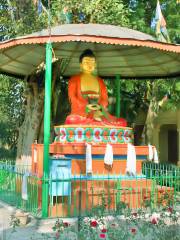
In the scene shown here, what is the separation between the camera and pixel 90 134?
32.1 feet

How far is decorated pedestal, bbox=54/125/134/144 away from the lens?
9.77 m

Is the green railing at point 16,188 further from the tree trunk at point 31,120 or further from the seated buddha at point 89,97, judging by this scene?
the tree trunk at point 31,120

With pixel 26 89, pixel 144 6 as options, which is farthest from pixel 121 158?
pixel 144 6

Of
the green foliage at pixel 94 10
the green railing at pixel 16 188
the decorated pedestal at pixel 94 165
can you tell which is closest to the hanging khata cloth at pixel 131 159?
the decorated pedestal at pixel 94 165

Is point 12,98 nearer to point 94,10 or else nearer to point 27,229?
point 94,10

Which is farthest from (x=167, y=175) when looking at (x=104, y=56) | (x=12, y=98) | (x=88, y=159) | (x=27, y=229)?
(x=12, y=98)

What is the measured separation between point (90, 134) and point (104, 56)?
10.5 feet

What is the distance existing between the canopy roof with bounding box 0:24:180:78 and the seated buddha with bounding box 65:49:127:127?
0.66 m

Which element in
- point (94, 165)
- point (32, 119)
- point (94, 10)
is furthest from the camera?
point (32, 119)

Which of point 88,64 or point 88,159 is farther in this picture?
point 88,64

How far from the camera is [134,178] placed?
888 cm

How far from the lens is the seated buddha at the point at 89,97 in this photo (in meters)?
10.5

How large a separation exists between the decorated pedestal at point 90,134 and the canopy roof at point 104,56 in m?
1.98

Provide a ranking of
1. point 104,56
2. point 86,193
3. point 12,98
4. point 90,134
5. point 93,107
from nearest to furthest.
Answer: point 86,193 → point 90,134 → point 93,107 → point 104,56 → point 12,98
